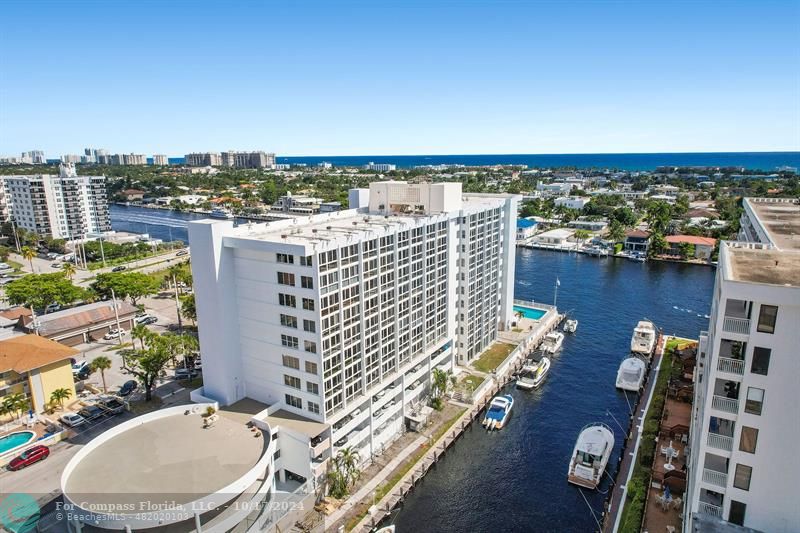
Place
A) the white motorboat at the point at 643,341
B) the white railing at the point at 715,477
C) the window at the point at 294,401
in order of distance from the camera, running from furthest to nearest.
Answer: the white motorboat at the point at 643,341 < the window at the point at 294,401 < the white railing at the point at 715,477

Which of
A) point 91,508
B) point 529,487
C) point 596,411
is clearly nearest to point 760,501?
point 529,487

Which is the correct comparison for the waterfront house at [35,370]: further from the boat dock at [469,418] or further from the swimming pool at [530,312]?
the swimming pool at [530,312]

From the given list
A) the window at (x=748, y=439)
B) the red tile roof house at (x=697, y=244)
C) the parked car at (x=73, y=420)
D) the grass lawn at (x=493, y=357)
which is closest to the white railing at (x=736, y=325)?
the window at (x=748, y=439)

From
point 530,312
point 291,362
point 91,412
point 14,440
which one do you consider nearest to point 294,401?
point 291,362

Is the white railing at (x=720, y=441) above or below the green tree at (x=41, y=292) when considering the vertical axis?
above

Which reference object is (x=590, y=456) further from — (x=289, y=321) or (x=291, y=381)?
(x=289, y=321)

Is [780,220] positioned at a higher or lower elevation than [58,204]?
higher
